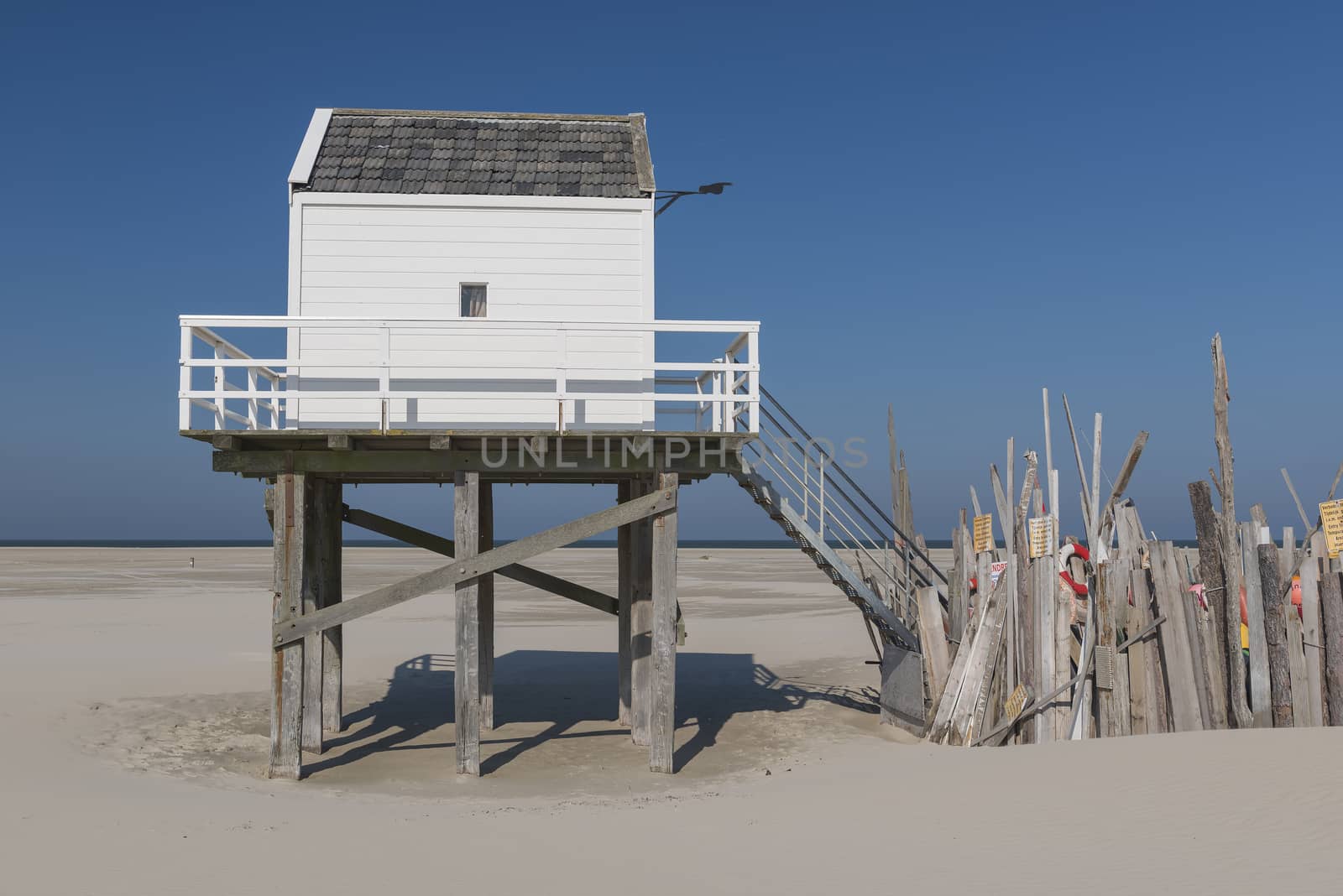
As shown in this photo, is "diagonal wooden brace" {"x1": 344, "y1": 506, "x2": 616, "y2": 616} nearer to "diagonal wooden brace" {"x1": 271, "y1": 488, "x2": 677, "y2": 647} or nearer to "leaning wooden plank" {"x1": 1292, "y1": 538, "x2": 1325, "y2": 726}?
"diagonal wooden brace" {"x1": 271, "y1": 488, "x2": 677, "y2": 647}

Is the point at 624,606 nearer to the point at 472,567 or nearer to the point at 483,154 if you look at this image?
the point at 472,567

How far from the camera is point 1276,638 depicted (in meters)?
12.0

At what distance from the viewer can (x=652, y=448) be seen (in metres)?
13.7

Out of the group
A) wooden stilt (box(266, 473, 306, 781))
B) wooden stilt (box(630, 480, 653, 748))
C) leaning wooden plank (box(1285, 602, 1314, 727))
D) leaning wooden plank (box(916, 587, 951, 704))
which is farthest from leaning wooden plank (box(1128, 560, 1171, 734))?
wooden stilt (box(266, 473, 306, 781))

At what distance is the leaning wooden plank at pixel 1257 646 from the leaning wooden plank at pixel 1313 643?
0.97 feet

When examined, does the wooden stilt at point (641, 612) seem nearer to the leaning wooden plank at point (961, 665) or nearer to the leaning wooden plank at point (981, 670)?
the leaning wooden plank at point (961, 665)

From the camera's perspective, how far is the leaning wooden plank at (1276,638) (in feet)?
39.4

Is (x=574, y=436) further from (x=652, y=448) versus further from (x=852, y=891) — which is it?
(x=852, y=891)

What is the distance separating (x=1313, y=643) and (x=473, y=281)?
10323 millimetres

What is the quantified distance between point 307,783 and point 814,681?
10575 mm

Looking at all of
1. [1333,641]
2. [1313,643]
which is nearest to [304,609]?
[1313,643]

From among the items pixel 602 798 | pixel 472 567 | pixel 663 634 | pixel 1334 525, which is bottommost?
pixel 602 798

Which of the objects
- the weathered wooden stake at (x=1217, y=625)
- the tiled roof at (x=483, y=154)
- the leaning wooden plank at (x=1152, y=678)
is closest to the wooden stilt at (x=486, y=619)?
the tiled roof at (x=483, y=154)

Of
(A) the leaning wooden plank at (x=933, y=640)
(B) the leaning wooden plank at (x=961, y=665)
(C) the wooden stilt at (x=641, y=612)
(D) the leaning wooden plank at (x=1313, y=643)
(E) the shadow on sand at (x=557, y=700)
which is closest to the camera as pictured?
(D) the leaning wooden plank at (x=1313, y=643)
